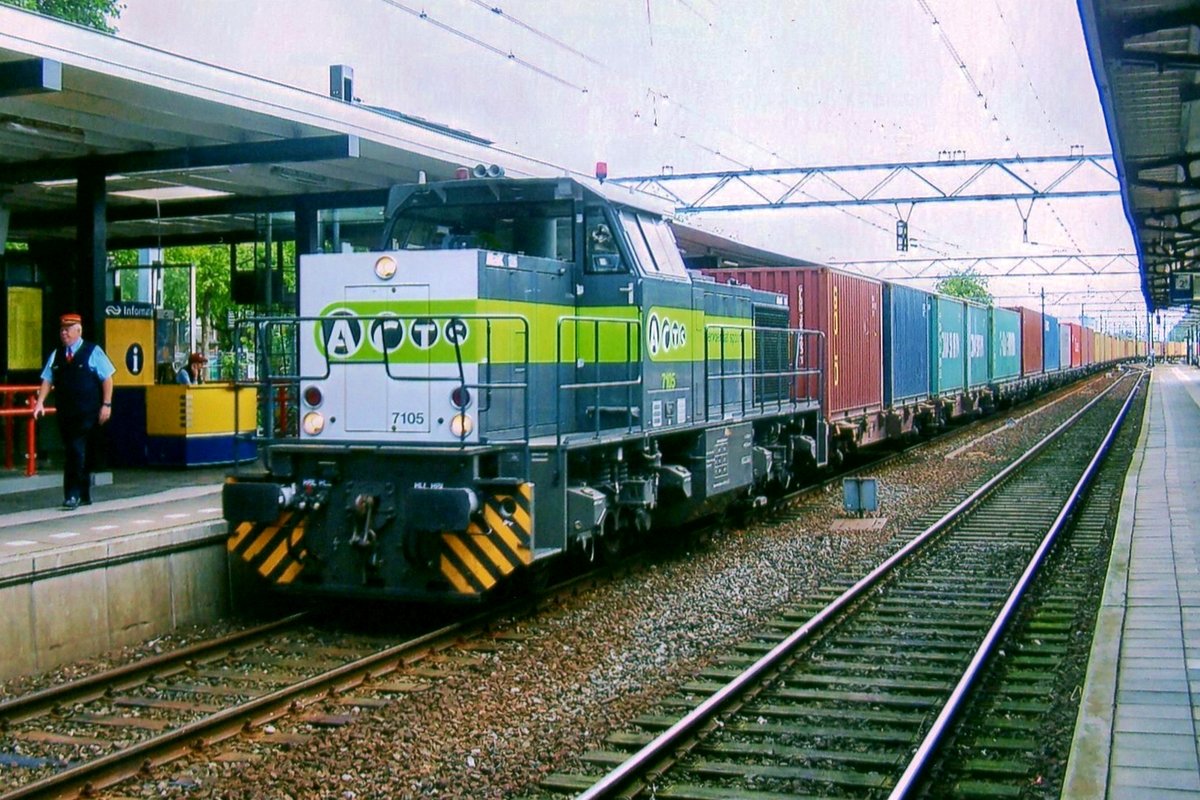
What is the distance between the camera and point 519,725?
644 centimetres

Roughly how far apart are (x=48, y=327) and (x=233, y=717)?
11681 millimetres

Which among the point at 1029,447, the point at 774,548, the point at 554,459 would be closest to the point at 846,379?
the point at 774,548

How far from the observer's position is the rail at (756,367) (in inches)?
474

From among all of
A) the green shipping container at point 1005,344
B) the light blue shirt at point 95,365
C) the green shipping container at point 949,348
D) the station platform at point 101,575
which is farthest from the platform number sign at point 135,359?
the green shipping container at point 1005,344

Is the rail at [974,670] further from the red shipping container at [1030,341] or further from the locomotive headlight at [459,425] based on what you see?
the red shipping container at [1030,341]

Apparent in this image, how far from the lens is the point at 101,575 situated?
27.1ft

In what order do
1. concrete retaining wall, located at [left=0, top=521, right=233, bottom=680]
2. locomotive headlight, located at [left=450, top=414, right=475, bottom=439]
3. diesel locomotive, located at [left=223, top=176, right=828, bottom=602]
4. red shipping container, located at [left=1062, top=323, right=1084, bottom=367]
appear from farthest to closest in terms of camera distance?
red shipping container, located at [left=1062, top=323, right=1084, bottom=367], locomotive headlight, located at [left=450, top=414, right=475, bottom=439], diesel locomotive, located at [left=223, top=176, right=828, bottom=602], concrete retaining wall, located at [left=0, top=521, right=233, bottom=680]

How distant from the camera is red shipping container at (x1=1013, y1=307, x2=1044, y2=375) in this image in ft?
134

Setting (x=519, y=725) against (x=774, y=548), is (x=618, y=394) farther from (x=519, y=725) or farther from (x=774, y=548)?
(x=519, y=725)

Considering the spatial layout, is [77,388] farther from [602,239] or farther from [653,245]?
[653,245]

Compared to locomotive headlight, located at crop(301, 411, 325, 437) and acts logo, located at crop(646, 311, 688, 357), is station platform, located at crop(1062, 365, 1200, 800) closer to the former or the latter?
acts logo, located at crop(646, 311, 688, 357)

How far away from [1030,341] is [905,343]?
890 inches

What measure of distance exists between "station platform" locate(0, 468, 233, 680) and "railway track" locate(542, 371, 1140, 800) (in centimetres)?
400

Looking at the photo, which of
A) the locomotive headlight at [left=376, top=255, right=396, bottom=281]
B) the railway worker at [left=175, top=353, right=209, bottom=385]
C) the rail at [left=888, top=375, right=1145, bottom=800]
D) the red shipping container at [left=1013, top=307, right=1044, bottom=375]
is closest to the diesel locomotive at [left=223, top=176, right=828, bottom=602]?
the locomotive headlight at [left=376, top=255, right=396, bottom=281]
